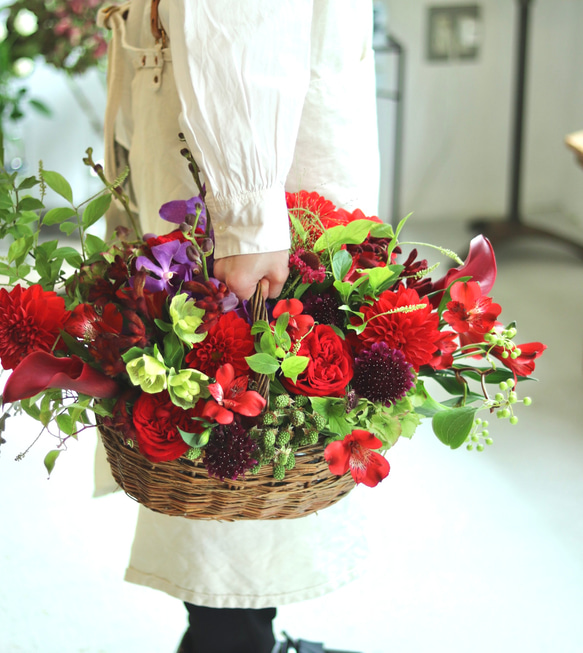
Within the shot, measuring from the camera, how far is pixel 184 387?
0.61m

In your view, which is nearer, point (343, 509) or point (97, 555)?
point (343, 509)

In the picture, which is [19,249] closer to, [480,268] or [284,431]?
[284,431]

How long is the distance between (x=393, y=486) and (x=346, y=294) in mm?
1210

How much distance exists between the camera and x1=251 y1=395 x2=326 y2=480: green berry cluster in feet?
2.02

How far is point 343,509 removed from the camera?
0.95m

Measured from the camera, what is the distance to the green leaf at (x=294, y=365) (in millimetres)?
615

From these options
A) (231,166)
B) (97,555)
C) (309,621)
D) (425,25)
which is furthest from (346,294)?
(425,25)

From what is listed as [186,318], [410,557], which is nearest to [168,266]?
[186,318]

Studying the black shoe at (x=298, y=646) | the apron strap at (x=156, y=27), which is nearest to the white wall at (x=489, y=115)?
the black shoe at (x=298, y=646)

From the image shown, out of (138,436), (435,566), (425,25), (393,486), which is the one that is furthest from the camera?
(425,25)

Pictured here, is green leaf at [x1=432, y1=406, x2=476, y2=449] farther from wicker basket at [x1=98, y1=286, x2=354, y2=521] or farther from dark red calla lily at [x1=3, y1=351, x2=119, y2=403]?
dark red calla lily at [x1=3, y1=351, x2=119, y2=403]

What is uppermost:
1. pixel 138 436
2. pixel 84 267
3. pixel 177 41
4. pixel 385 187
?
pixel 177 41

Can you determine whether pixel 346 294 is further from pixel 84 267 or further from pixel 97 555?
pixel 97 555

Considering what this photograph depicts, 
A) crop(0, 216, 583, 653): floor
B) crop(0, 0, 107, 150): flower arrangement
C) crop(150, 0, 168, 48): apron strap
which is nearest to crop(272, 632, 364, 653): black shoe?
crop(0, 216, 583, 653): floor
